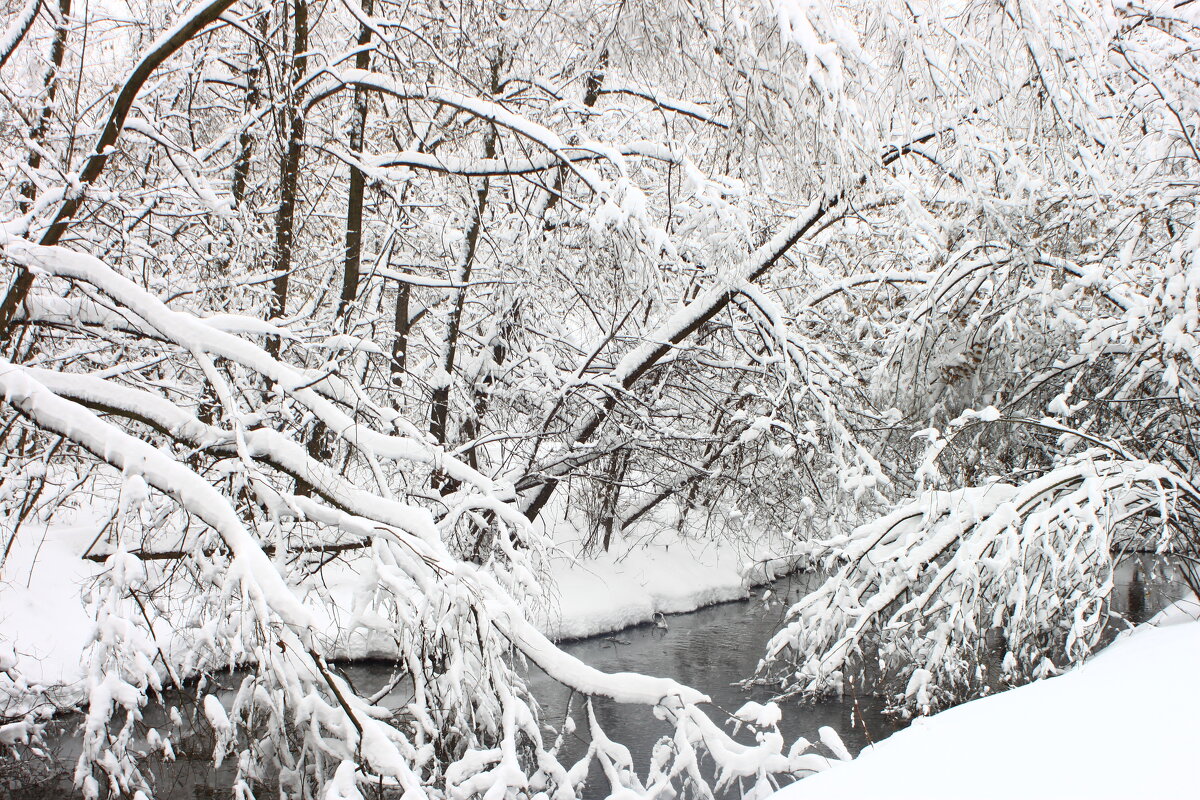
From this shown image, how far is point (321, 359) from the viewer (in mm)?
4957

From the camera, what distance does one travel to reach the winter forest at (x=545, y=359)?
3232 millimetres

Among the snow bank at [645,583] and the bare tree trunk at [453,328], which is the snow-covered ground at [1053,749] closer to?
the bare tree trunk at [453,328]

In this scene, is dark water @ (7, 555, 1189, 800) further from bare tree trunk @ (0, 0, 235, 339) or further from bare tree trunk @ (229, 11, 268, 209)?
bare tree trunk @ (229, 11, 268, 209)

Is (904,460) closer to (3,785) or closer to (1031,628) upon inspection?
(1031,628)

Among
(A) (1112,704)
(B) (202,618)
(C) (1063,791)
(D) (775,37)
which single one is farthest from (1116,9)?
(B) (202,618)

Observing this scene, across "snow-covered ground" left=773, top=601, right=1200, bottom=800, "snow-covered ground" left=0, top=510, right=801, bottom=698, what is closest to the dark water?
"snow-covered ground" left=0, top=510, right=801, bottom=698

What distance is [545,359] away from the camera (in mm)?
8242

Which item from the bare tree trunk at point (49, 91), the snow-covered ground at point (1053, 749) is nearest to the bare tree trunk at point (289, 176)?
the bare tree trunk at point (49, 91)

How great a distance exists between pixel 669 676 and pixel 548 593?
505 cm

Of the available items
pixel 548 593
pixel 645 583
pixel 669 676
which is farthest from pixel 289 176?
pixel 645 583

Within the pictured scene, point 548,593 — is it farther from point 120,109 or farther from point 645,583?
point 645,583

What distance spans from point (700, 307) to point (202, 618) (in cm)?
480

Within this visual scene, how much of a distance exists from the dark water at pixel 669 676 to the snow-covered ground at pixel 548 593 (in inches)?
12.8

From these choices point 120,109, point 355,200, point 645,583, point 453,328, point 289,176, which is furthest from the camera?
point 645,583
